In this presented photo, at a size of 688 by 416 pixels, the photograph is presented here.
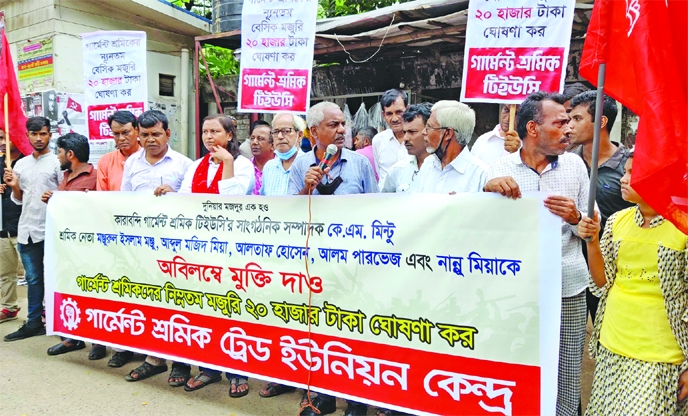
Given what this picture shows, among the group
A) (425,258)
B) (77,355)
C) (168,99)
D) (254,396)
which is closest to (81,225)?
(77,355)

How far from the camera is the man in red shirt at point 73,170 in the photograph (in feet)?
14.4

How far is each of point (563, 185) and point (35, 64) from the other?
27.8 feet

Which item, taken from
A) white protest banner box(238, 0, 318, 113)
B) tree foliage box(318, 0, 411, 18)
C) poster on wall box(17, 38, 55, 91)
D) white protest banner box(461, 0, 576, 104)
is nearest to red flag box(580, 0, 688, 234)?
white protest banner box(461, 0, 576, 104)

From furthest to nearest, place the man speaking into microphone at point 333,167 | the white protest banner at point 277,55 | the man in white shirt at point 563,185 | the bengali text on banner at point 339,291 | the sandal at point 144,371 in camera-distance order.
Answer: the white protest banner at point 277,55 → the sandal at point 144,371 → the man speaking into microphone at point 333,167 → the man in white shirt at point 563,185 → the bengali text on banner at point 339,291

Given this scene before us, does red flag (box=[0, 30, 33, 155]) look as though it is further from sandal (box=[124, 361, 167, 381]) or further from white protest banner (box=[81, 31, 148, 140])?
sandal (box=[124, 361, 167, 381])

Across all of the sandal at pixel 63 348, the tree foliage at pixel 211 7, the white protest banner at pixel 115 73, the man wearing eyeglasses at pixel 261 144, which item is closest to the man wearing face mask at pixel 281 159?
the man wearing eyeglasses at pixel 261 144

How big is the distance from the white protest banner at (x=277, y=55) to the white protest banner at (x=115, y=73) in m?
0.98

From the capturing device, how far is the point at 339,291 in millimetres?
2908

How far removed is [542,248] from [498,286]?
0.86ft

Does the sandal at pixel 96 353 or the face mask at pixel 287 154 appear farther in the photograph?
the sandal at pixel 96 353

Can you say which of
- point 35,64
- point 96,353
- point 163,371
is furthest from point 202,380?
point 35,64

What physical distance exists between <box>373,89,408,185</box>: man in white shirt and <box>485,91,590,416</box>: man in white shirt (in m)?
1.78

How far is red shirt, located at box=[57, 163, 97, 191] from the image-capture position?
4.42 metres

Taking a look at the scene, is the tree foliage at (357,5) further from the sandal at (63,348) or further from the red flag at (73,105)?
the sandal at (63,348)
